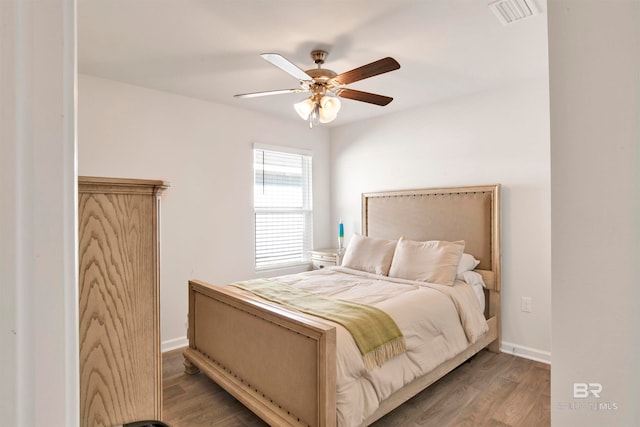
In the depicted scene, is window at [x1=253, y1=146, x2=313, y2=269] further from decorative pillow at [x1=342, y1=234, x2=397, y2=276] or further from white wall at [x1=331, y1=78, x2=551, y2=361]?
white wall at [x1=331, y1=78, x2=551, y2=361]

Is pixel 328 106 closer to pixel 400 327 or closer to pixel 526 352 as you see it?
pixel 400 327

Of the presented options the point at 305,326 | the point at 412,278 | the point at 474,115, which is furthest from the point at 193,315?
the point at 474,115

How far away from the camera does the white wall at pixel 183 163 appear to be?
2904 millimetres

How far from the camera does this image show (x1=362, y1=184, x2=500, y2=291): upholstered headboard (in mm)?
3076

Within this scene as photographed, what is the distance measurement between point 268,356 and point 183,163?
86.7 inches

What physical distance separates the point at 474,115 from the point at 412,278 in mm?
1749

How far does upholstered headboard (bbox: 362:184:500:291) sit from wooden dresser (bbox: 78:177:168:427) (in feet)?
9.75

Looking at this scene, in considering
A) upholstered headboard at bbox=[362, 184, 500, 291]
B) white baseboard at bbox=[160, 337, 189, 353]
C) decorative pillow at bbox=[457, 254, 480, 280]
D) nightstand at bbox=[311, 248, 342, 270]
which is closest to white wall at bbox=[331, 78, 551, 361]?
upholstered headboard at bbox=[362, 184, 500, 291]

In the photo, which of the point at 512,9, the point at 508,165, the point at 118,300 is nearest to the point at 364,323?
the point at 118,300

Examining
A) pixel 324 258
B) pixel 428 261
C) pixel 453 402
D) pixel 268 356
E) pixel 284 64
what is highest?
pixel 284 64

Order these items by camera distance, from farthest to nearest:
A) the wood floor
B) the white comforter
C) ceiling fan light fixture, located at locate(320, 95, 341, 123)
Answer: ceiling fan light fixture, located at locate(320, 95, 341, 123) < the wood floor < the white comforter

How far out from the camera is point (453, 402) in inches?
88.8
